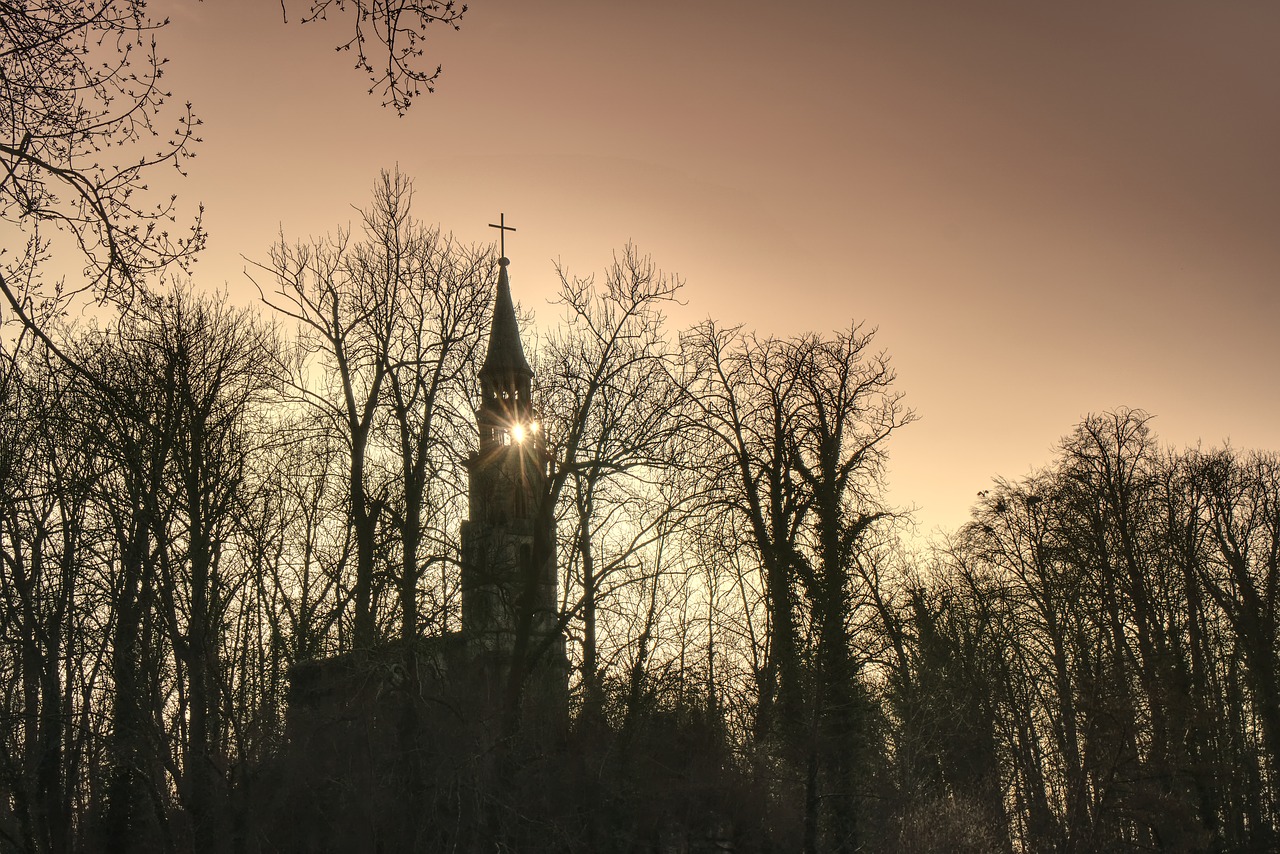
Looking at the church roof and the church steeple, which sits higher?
the church roof

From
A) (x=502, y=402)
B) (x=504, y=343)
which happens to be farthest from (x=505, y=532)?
(x=504, y=343)

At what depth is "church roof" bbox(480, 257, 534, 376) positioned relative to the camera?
23047mm

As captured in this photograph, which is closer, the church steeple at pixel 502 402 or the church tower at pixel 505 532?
the church tower at pixel 505 532

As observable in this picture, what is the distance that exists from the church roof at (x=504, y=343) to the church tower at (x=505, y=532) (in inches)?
2.5

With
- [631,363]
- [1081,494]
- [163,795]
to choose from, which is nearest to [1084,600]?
[1081,494]

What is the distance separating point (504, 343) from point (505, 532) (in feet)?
19.9

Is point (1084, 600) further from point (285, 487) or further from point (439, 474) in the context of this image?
point (285, 487)

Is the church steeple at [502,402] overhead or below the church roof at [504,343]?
below

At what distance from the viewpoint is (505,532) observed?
25016mm

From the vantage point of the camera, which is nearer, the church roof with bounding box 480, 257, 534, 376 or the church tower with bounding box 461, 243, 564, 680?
the church tower with bounding box 461, 243, 564, 680

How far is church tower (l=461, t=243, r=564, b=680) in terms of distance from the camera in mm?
21188

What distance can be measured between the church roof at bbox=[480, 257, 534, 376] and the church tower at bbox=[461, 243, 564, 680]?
0.21ft

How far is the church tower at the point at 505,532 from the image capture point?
834 inches

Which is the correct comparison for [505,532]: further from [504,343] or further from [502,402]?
[504,343]
